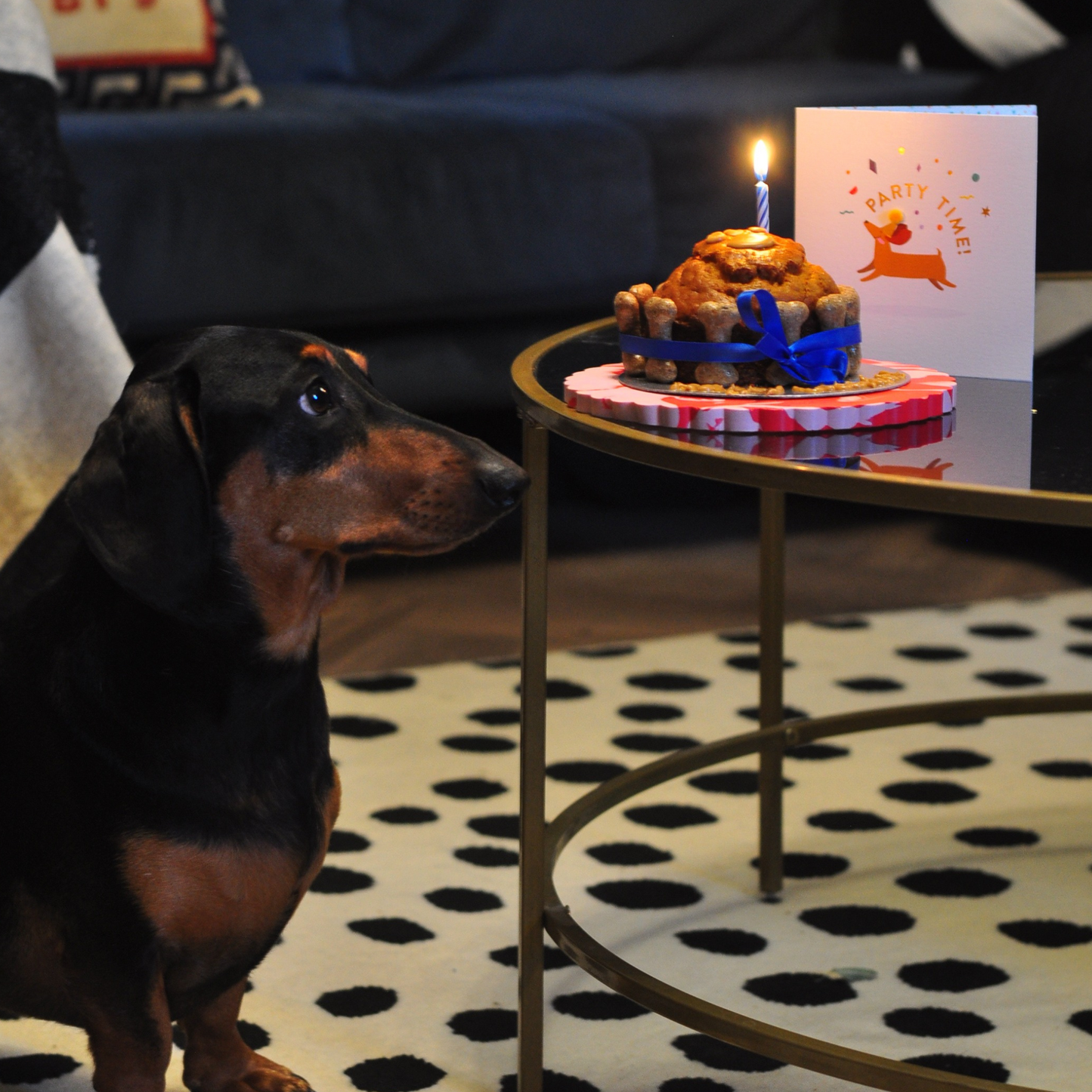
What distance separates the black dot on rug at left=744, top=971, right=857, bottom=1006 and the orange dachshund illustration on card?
544 mm

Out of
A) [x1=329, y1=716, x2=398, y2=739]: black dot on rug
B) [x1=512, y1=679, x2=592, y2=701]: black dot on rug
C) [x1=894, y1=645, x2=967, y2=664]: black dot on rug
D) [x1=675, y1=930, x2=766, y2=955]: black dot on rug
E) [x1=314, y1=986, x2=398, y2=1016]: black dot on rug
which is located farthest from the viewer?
[x1=894, y1=645, x2=967, y2=664]: black dot on rug

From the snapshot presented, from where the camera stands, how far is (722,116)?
2.54 meters

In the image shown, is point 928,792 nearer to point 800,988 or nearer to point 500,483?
point 800,988

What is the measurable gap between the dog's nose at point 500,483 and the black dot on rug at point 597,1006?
0.47m

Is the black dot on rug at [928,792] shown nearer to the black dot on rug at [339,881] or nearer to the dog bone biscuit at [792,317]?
the black dot on rug at [339,881]

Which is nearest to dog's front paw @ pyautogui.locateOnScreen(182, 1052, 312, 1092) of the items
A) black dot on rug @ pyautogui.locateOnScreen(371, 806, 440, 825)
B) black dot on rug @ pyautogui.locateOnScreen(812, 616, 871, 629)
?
black dot on rug @ pyautogui.locateOnScreen(371, 806, 440, 825)

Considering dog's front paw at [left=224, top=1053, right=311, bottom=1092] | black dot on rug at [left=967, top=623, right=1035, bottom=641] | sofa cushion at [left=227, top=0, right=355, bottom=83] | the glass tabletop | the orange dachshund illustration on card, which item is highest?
sofa cushion at [left=227, top=0, right=355, bottom=83]

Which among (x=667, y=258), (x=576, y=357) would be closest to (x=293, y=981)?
(x=576, y=357)

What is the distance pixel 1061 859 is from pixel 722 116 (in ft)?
4.54

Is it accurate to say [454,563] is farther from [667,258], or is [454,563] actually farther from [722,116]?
[722,116]

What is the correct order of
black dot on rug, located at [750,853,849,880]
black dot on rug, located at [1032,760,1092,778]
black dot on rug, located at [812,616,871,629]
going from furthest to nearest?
black dot on rug, located at [812,616,871,629] < black dot on rug, located at [1032,760,1092,778] < black dot on rug, located at [750,853,849,880]

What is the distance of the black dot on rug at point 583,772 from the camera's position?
1706mm

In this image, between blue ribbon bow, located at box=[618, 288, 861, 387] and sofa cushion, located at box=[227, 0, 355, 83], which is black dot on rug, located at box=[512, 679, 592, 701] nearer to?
blue ribbon bow, located at box=[618, 288, 861, 387]

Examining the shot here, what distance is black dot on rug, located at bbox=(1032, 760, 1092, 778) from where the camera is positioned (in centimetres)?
174
